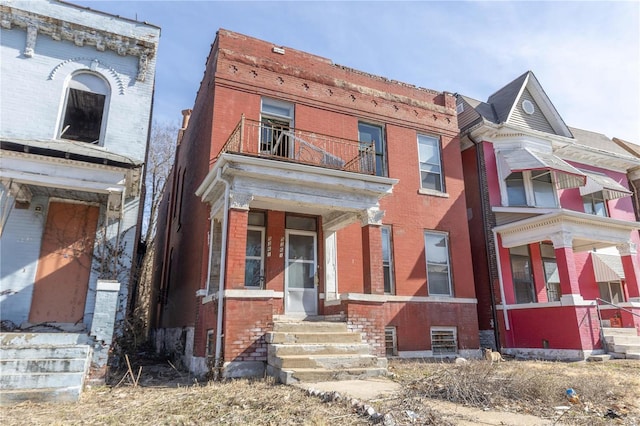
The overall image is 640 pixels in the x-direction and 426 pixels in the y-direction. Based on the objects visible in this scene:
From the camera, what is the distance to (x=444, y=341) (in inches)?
484

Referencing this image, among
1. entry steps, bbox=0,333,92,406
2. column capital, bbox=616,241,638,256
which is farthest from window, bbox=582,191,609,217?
entry steps, bbox=0,333,92,406

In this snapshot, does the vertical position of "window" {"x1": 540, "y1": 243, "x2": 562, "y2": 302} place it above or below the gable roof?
below

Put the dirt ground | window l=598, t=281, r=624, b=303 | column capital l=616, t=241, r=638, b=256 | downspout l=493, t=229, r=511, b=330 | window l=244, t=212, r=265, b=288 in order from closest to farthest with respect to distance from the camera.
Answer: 1. the dirt ground
2. window l=244, t=212, r=265, b=288
3. downspout l=493, t=229, r=511, b=330
4. column capital l=616, t=241, r=638, b=256
5. window l=598, t=281, r=624, b=303

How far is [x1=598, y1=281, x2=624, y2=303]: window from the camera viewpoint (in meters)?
16.1

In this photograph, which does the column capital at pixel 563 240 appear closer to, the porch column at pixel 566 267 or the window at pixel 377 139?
the porch column at pixel 566 267

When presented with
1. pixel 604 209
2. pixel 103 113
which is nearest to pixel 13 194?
pixel 103 113

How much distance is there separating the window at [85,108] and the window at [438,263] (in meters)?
9.67

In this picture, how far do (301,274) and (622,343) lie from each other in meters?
9.34

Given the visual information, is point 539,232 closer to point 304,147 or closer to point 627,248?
point 627,248

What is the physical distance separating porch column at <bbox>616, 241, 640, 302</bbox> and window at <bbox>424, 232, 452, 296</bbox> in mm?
6619

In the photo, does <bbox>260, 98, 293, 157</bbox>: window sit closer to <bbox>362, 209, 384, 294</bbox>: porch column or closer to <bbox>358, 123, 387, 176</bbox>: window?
<bbox>358, 123, 387, 176</bbox>: window

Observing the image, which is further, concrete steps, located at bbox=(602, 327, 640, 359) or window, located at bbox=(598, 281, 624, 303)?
window, located at bbox=(598, 281, 624, 303)

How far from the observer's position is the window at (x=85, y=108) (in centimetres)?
1070

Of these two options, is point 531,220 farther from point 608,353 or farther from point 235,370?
point 235,370
